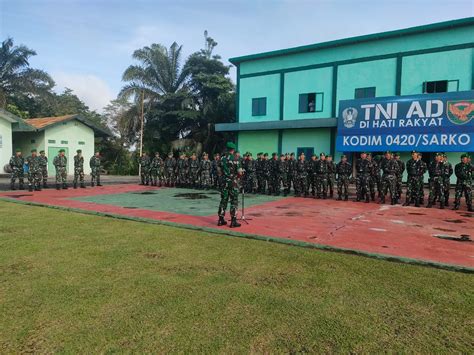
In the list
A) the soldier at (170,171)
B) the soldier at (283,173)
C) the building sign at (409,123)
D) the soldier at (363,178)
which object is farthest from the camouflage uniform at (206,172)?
the building sign at (409,123)

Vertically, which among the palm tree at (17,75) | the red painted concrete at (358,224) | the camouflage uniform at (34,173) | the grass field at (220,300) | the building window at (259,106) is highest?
the palm tree at (17,75)

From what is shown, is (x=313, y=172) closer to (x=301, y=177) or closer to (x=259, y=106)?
(x=301, y=177)

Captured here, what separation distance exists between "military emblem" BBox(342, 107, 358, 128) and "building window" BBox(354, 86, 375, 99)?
138 centimetres

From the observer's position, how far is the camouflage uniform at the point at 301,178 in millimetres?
13114

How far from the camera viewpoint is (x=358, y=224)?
7.82m

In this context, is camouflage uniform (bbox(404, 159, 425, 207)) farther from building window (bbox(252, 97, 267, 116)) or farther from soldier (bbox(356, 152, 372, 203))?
building window (bbox(252, 97, 267, 116))

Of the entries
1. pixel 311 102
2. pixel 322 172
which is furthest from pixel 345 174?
pixel 311 102

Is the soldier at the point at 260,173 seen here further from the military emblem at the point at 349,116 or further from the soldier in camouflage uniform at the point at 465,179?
the soldier in camouflage uniform at the point at 465,179

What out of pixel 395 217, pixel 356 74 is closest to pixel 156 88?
pixel 356 74

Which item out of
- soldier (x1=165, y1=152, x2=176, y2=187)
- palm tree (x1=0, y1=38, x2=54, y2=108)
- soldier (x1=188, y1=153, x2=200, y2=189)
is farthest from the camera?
palm tree (x1=0, y1=38, x2=54, y2=108)

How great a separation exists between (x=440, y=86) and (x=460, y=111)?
2.19 metres

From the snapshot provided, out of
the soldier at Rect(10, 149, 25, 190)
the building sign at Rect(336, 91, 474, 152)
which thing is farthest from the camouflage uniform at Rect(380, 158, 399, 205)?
the soldier at Rect(10, 149, 25, 190)

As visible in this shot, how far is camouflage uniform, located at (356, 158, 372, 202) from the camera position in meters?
Result: 11.7

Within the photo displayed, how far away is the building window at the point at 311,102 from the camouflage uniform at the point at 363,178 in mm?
7682
